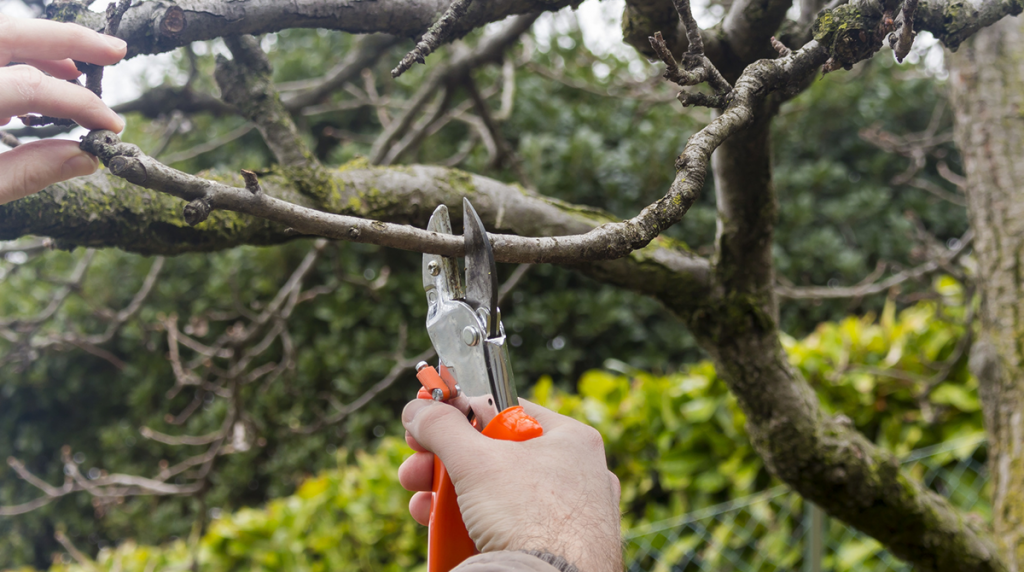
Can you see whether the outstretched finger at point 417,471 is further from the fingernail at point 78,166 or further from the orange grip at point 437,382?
the fingernail at point 78,166

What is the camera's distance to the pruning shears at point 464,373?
2.99ft

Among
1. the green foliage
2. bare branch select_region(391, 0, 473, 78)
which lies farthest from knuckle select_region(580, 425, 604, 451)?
the green foliage

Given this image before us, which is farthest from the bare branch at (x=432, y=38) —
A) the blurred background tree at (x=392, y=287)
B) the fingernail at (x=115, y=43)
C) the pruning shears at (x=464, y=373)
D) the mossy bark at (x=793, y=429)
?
the blurred background tree at (x=392, y=287)

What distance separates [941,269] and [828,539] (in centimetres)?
123

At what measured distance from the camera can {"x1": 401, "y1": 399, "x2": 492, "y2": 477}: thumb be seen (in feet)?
2.77

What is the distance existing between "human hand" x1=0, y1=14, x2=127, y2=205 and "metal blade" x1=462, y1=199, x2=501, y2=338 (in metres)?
0.48

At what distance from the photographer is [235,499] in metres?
4.99

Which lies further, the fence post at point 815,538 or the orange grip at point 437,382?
the fence post at point 815,538

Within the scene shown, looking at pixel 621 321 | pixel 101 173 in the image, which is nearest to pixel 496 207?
pixel 101 173

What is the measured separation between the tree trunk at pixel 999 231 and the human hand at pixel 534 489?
1.48m

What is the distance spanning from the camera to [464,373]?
3.30 ft

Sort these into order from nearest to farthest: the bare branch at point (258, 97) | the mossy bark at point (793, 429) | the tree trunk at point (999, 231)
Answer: the bare branch at point (258, 97) → the mossy bark at point (793, 429) → the tree trunk at point (999, 231)

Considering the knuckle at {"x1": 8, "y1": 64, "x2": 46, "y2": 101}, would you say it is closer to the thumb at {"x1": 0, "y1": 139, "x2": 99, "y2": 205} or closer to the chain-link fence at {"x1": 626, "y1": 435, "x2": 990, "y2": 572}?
the thumb at {"x1": 0, "y1": 139, "x2": 99, "y2": 205}

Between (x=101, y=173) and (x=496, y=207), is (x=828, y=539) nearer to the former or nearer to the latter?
(x=496, y=207)
